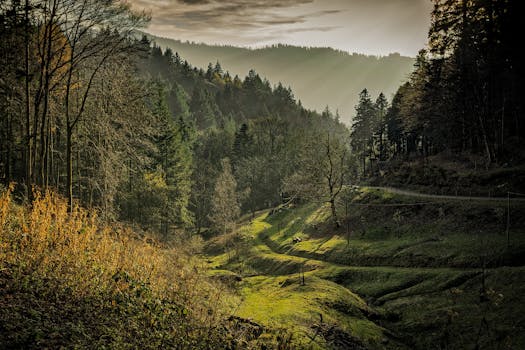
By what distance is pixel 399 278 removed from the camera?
91.0ft

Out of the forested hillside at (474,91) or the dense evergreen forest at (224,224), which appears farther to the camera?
the forested hillside at (474,91)

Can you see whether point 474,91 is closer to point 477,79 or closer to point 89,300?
point 477,79

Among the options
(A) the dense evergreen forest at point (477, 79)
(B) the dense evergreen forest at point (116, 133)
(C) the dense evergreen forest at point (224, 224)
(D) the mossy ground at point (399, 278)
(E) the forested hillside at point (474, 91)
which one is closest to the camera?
(C) the dense evergreen forest at point (224, 224)

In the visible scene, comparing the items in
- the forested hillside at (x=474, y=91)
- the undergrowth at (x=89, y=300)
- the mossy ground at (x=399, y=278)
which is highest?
the forested hillside at (x=474, y=91)

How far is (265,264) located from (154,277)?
37125 millimetres

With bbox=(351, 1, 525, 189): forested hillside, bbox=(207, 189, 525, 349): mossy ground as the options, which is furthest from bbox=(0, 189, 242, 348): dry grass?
bbox=(351, 1, 525, 189): forested hillside

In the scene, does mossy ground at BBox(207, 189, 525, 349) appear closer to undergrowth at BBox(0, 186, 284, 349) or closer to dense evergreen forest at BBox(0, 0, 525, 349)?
dense evergreen forest at BBox(0, 0, 525, 349)

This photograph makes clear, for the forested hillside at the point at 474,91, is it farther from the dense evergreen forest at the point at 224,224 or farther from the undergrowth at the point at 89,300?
the undergrowth at the point at 89,300

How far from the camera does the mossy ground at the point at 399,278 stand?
16.9m

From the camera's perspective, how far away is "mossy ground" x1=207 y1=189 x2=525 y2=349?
55.3 feet

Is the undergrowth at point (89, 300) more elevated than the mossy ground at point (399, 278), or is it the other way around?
the undergrowth at point (89, 300)

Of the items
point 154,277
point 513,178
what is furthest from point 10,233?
point 513,178

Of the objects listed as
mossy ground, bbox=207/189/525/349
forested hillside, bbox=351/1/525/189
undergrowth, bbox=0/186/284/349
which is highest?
forested hillside, bbox=351/1/525/189

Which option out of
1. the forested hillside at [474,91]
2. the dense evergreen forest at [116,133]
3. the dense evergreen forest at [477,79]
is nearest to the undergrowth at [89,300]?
the dense evergreen forest at [116,133]
